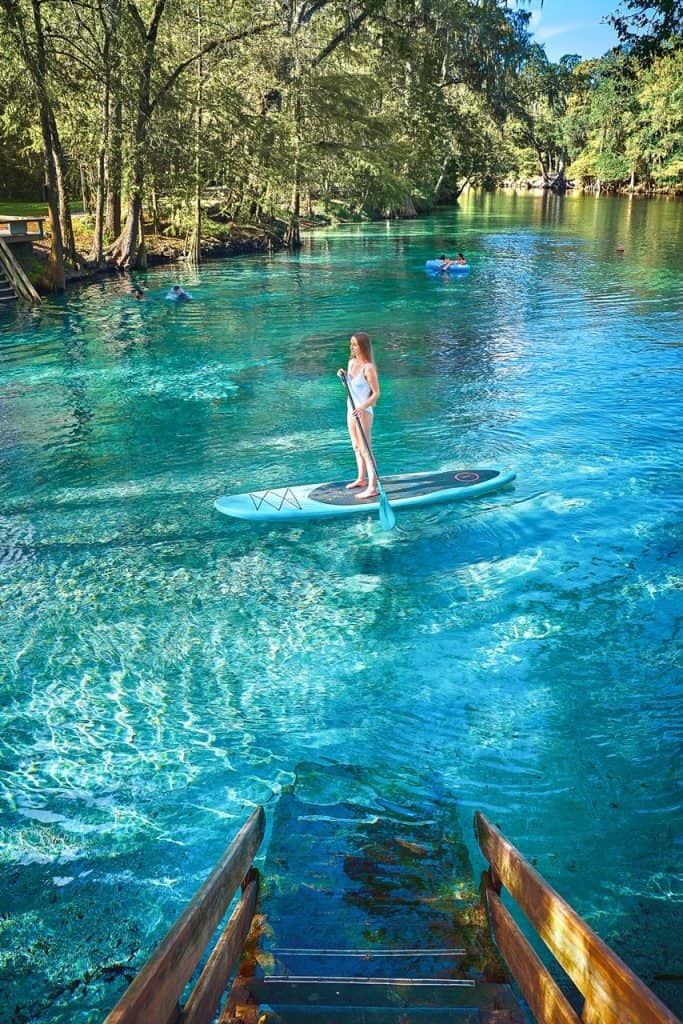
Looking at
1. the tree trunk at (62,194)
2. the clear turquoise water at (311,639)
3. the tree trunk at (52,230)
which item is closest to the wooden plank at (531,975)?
the clear turquoise water at (311,639)

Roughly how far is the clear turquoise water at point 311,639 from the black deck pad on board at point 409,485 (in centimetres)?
33

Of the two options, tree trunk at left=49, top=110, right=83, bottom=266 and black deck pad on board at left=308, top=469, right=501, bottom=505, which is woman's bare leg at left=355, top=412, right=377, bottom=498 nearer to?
black deck pad on board at left=308, top=469, right=501, bottom=505

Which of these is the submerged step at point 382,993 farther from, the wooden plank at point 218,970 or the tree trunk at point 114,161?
the tree trunk at point 114,161

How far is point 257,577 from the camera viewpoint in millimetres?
8617

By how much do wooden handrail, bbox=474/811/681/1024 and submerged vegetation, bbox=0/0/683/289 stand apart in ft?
75.1

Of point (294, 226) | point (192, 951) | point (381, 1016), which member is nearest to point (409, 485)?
point (381, 1016)

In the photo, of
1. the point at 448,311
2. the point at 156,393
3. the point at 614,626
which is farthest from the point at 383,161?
the point at 614,626

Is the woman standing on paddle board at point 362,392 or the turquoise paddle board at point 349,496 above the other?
the woman standing on paddle board at point 362,392

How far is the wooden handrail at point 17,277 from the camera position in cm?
2667

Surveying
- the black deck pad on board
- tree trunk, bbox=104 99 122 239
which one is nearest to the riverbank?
tree trunk, bbox=104 99 122 239

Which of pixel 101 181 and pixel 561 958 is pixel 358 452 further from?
pixel 101 181

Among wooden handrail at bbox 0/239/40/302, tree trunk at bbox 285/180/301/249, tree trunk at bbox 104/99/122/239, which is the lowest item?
wooden handrail at bbox 0/239/40/302

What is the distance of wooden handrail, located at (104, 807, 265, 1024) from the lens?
80.4 inches

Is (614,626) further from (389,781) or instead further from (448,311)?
(448,311)
